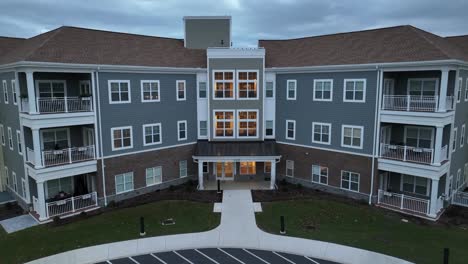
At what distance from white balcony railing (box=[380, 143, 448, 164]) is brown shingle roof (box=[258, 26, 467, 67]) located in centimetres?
578

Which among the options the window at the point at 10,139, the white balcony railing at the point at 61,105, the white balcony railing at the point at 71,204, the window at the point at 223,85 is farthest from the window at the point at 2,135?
the window at the point at 223,85

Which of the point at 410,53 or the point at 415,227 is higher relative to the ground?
the point at 410,53

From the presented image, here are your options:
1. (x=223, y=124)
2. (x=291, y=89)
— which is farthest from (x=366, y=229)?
(x=223, y=124)

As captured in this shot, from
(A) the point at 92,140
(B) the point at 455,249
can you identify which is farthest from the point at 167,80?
(B) the point at 455,249

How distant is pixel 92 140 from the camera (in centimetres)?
2233

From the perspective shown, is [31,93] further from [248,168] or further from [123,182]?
[248,168]

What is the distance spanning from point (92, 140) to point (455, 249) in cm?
2307

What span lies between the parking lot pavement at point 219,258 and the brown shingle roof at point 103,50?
13156 millimetres

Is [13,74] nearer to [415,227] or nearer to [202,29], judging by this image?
[202,29]

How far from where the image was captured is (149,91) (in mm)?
23766

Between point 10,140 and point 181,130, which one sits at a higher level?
point 181,130

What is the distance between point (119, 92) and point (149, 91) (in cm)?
240

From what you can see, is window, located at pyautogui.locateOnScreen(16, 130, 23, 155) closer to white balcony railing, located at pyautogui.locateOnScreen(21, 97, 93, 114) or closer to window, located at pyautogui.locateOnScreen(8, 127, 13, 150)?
window, located at pyautogui.locateOnScreen(8, 127, 13, 150)

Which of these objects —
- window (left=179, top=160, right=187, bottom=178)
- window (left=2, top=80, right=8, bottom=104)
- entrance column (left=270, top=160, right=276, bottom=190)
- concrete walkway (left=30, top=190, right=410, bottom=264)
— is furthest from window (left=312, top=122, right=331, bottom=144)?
window (left=2, top=80, right=8, bottom=104)
